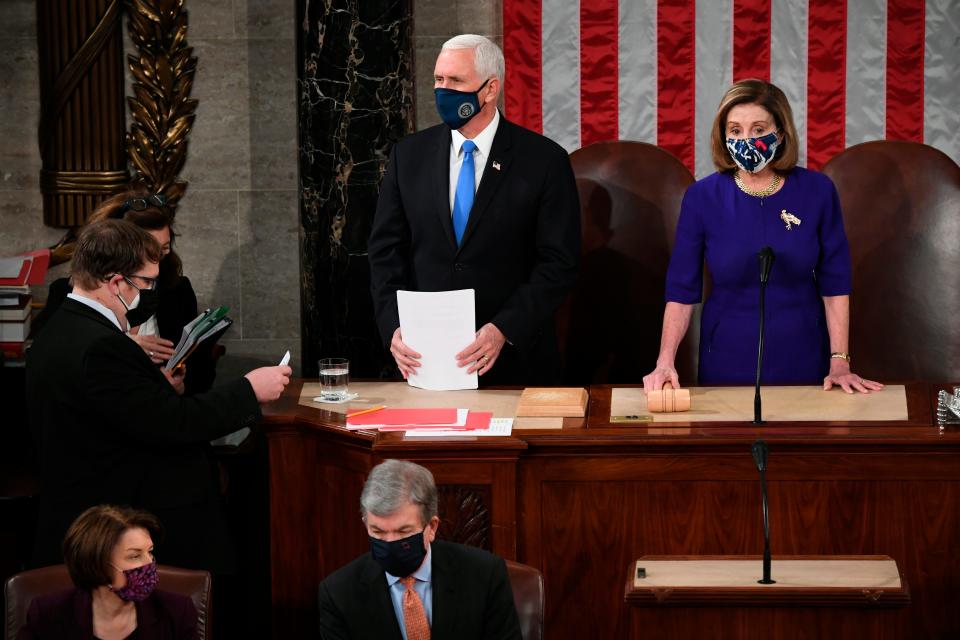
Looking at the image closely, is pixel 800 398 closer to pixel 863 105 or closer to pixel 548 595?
pixel 548 595

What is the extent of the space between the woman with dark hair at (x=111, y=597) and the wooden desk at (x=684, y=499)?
0.82 m

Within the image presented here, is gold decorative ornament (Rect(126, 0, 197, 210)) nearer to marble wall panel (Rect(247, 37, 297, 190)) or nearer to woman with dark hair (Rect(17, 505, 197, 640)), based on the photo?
marble wall panel (Rect(247, 37, 297, 190))

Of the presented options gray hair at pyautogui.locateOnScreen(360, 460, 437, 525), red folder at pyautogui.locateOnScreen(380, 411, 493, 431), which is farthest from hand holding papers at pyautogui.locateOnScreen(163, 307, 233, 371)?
gray hair at pyautogui.locateOnScreen(360, 460, 437, 525)

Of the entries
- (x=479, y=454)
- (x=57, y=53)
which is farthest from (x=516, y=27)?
(x=479, y=454)

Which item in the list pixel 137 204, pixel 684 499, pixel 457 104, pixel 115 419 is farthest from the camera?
pixel 137 204

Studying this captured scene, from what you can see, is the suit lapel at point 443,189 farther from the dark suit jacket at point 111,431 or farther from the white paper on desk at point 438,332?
the dark suit jacket at point 111,431

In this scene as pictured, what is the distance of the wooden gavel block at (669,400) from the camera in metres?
3.98

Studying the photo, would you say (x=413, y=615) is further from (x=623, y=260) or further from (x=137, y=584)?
(x=623, y=260)

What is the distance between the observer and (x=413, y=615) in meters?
3.06

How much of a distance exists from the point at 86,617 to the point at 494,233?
1.98 metres

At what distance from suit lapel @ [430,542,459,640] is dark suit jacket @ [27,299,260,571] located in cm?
87

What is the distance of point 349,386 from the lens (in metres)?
4.48

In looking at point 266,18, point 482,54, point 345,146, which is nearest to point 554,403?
point 482,54

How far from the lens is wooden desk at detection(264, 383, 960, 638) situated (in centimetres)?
370
